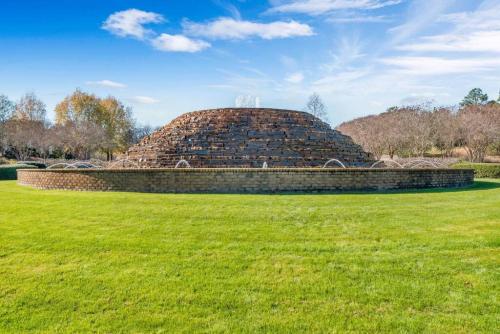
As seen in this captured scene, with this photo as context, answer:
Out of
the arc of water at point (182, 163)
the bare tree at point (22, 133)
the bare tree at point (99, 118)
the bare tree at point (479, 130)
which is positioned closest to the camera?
the arc of water at point (182, 163)

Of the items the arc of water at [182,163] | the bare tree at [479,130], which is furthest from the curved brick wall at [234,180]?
the bare tree at [479,130]

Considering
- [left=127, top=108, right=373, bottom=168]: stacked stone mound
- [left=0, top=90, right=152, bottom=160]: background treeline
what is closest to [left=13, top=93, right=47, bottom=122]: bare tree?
[left=0, top=90, right=152, bottom=160]: background treeline

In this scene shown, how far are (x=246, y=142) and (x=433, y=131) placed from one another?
36085 millimetres

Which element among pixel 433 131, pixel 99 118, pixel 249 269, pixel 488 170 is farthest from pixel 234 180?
pixel 99 118

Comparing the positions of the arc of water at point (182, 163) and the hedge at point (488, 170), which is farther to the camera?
the hedge at point (488, 170)

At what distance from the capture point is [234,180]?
9656 millimetres

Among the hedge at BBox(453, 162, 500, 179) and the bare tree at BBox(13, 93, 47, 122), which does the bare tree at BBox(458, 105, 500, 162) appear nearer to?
the hedge at BBox(453, 162, 500, 179)

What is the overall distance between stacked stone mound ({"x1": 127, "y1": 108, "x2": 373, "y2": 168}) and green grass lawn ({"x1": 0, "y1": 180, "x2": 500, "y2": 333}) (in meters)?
7.94

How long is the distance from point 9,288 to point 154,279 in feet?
4.67

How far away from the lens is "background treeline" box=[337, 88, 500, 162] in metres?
41.0

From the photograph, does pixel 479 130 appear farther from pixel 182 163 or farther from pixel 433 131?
pixel 182 163

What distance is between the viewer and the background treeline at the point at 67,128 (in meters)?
45.8

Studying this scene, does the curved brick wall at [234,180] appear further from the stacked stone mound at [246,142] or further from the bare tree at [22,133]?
the bare tree at [22,133]

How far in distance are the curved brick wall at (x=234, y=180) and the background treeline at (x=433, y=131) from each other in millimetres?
35849
